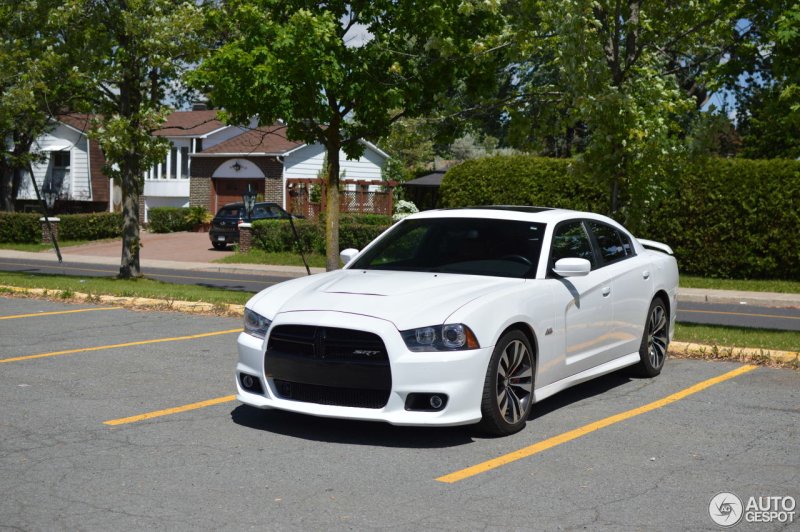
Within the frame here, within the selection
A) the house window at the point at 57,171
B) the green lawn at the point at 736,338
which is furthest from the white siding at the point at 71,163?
the green lawn at the point at 736,338

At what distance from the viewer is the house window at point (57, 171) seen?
173 ft

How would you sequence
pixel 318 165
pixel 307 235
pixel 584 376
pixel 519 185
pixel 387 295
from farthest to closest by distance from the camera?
pixel 318 165 < pixel 307 235 < pixel 519 185 < pixel 584 376 < pixel 387 295

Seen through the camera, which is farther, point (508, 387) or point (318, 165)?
point (318, 165)

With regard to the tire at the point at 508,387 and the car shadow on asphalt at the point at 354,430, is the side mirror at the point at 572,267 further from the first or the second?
the car shadow on asphalt at the point at 354,430

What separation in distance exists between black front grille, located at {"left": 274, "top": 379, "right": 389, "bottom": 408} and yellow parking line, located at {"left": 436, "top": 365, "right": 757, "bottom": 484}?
0.79 meters

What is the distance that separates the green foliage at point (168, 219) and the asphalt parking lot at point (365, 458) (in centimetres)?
3619

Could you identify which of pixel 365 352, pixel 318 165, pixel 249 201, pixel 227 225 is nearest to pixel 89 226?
pixel 227 225

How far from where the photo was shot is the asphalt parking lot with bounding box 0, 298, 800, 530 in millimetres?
5160

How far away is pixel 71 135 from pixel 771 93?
45.1 m

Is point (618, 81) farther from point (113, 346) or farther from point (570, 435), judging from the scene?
point (570, 435)

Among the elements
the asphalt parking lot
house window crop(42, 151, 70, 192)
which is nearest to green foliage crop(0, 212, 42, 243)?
house window crop(42, 151, 70, 192)

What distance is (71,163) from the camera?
2062 inches

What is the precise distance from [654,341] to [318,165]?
1505 inches

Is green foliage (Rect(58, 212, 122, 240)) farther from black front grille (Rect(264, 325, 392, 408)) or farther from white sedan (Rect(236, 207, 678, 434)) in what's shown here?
black front grille (Rect(264, 325, 392, 408))
